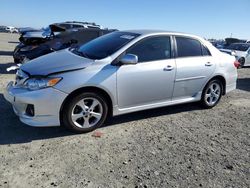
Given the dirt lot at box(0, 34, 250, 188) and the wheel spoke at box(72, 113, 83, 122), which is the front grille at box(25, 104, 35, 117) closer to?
the dirt lot at box(0, 34, 250, 188)

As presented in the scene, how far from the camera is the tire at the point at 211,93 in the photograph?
20.5 feet

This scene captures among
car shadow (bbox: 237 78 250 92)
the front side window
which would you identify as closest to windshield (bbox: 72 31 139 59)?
the front side window

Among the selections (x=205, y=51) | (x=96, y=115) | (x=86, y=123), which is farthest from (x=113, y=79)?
(x=205, y=51)

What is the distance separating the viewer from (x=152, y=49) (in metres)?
5.36

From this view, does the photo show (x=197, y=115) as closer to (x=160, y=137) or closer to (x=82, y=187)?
(x=160, y=137)

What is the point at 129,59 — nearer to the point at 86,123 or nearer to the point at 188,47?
the point at 86,123

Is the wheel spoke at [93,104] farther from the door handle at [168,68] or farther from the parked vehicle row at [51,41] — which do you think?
the parked vehicle row at [51,41]

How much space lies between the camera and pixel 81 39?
32.9 feet

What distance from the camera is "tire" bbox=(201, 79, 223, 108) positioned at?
6.26 metres

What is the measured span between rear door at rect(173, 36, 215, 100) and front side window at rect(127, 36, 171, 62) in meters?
0.26

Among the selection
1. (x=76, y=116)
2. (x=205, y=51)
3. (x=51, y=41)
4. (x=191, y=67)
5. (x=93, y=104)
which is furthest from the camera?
(x=51, y=41)

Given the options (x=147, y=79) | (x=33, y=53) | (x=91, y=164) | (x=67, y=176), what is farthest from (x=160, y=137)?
(x=33, y=53)

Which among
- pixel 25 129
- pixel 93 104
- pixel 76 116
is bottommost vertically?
pixel 25 129

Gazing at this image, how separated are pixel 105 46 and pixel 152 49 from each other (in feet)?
→ 2.84
